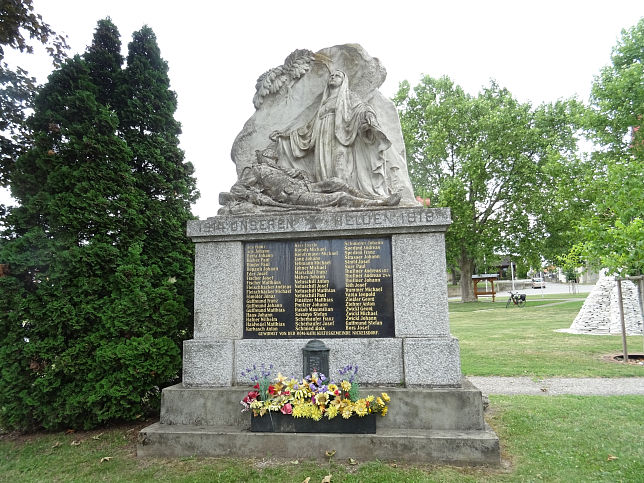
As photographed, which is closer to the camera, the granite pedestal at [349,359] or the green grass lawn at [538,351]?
the granite pedestal at [349,359]

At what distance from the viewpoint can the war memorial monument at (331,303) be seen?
4473 millimetres

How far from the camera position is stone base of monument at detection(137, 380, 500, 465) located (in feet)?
13.8

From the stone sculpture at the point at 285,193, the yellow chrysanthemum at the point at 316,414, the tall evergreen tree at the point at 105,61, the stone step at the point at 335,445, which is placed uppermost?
the tall evergreen tree at the point at 105,61

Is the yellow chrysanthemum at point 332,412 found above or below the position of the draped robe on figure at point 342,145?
below

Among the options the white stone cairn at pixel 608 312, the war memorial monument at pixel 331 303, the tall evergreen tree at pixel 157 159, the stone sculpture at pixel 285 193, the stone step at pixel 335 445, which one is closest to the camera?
the stone step at pixel 335 445

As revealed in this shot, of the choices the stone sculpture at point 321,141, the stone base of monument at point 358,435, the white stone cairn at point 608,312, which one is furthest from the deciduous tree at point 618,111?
the stone base of monument at point 358,435

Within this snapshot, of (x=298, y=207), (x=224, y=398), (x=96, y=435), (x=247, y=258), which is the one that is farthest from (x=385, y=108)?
(x=96, y=435)

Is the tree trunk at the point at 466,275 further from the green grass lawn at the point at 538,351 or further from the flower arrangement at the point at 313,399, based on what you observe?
the flower arrangement at the point at 313,399

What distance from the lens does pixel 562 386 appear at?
739 cm

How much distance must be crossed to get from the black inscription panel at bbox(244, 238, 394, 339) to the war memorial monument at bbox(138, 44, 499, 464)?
1 cm

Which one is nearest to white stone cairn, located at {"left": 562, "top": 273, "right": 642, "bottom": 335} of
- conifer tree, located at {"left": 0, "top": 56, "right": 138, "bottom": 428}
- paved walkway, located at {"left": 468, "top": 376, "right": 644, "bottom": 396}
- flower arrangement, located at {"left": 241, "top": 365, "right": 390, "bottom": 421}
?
paved walkway, located at {"left": 468, "top": 376, "right": 644, "bottom": 396}

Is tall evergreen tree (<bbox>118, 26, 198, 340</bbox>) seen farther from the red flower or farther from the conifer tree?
the red flower

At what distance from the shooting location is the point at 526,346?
11750 millimetres

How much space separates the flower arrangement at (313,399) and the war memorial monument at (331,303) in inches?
9.3
